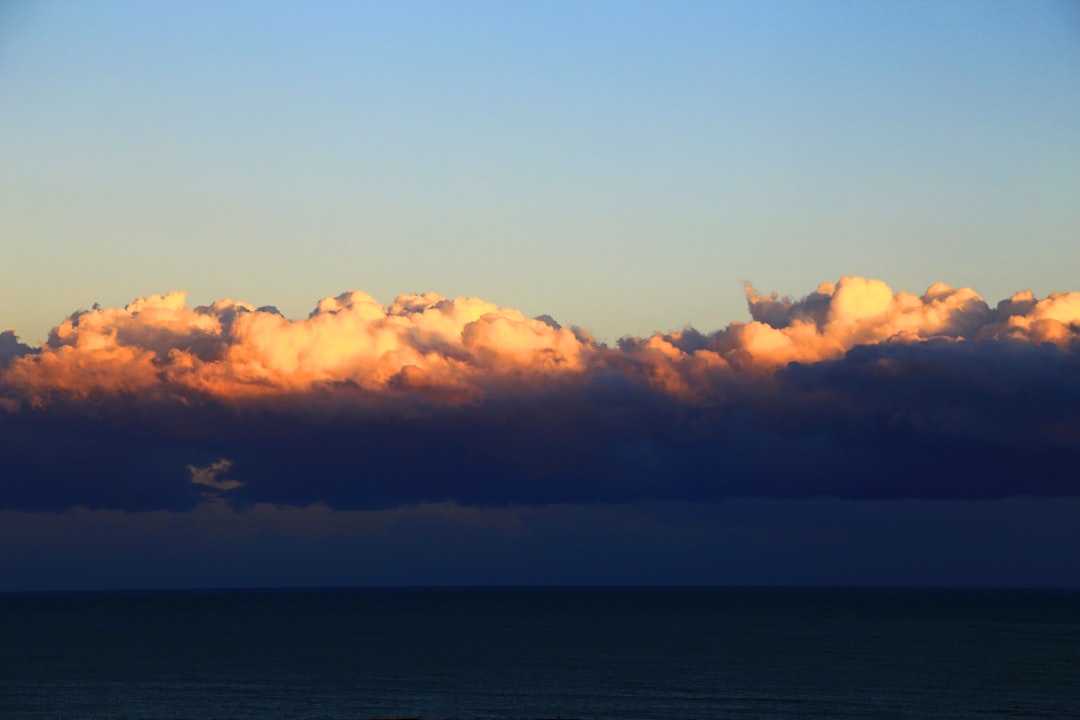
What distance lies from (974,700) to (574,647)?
7033cm

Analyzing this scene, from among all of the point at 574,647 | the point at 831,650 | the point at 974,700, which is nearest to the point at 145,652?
the point at 574,647

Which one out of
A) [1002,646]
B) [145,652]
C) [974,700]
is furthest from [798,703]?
[145,652]

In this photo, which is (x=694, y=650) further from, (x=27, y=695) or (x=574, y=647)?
(x=27, y=695)

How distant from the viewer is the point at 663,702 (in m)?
109

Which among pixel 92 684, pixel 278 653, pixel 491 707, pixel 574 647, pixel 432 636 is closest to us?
pixel 491 707

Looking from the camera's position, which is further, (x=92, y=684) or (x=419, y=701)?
(x=92, y=684)

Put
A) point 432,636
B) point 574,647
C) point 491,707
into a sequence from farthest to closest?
point 432,636
point 574,647
point 491,707

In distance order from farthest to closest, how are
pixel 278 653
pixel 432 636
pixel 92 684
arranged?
pixel 432 636 < pixel 278 653 < pixel 92 684

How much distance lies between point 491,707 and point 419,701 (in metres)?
7.94

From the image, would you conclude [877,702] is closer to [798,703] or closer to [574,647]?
[798,703]

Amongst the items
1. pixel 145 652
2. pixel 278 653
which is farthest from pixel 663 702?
pixel 145 652

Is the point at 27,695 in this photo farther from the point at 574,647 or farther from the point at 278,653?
the point at 574,647

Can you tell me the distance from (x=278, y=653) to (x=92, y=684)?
40659mm

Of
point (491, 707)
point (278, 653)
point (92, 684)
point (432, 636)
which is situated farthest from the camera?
point (432, 636)
